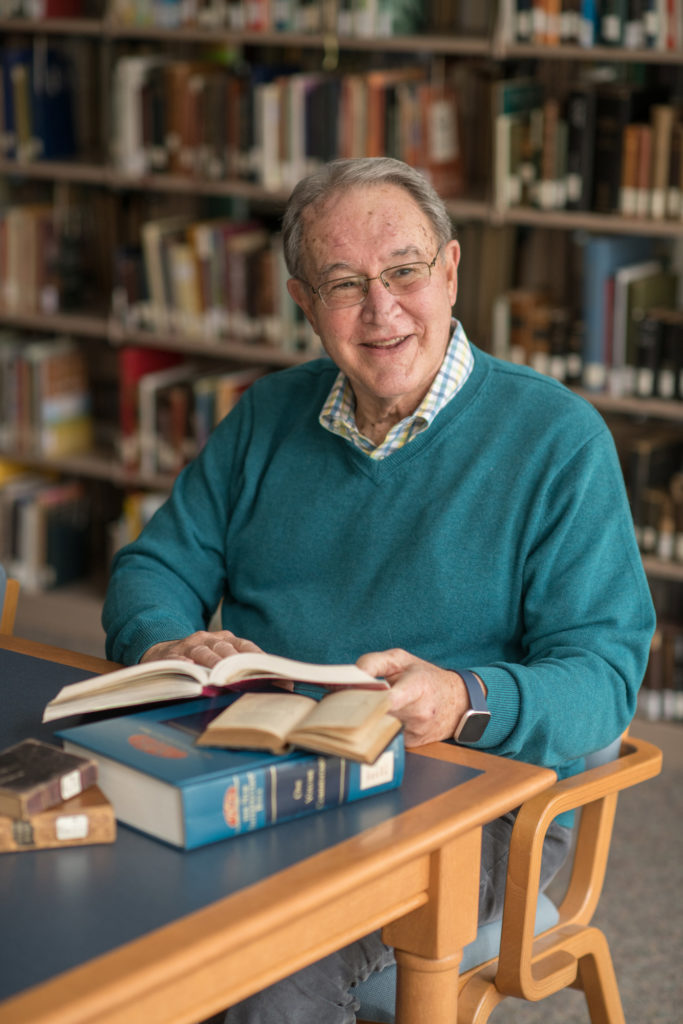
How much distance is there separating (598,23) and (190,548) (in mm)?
1856

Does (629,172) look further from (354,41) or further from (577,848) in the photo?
(577,848)

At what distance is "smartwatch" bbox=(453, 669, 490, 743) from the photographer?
1.47 metres

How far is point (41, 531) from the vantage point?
425cm

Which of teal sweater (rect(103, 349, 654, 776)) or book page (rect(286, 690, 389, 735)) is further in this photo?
teal sweater (rect(103, 349, 654, 776))

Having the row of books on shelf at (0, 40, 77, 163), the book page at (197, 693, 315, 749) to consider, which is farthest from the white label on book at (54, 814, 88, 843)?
the row of books on shelf at (0, 40, 77, 163)

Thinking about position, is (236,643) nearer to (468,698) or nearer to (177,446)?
(468,698)

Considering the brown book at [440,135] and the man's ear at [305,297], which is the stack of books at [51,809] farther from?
the brown book at [440,135]

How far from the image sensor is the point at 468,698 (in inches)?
58.3

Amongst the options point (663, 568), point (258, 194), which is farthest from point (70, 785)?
point (258, 194)

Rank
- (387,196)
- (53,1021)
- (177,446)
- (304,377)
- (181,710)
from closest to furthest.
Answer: (53,1021) → (181,710) → (387,196) → (304,377) → (177,446)

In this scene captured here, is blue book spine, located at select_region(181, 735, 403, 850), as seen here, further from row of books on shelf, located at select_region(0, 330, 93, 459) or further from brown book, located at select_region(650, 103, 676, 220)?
row of books on shelf, located at select_region(0, 330, 93, 459)

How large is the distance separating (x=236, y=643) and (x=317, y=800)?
40 cm

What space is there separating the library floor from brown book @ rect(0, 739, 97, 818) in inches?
51.5

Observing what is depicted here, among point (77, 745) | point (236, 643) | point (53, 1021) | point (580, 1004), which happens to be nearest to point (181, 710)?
point (77, 745)
